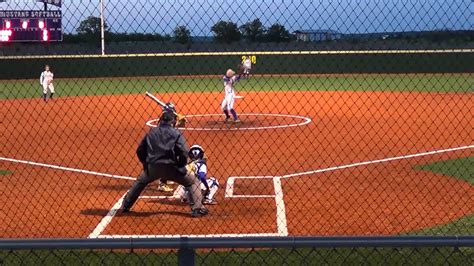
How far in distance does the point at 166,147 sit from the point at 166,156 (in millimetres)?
126

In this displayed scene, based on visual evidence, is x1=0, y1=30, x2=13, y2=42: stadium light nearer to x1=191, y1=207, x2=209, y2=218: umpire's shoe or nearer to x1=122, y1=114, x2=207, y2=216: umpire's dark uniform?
x1=122, y1=114, x2=207, y2=216: umpire's dark uniform

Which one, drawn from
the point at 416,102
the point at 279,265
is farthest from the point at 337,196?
the point at 416,102

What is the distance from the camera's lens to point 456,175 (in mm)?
11977

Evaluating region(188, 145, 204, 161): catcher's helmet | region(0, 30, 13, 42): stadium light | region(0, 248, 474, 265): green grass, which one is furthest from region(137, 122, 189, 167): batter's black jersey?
region(0, 30, 13, 42): stadium light

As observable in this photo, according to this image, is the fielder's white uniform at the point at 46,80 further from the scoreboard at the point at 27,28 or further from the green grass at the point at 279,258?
the green grass at the point at 279,258

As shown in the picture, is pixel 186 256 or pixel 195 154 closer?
pixel 186 256

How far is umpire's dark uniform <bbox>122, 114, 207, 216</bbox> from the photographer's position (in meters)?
8.97

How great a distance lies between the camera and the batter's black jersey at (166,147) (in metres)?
8.95

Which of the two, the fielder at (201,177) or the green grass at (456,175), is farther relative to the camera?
the fielder at (201,177)

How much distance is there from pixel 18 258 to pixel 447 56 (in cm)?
3148

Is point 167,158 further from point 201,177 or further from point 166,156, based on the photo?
point 201,177

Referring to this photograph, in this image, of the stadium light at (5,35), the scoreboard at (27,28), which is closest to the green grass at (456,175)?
the scoreboard at (27,28)

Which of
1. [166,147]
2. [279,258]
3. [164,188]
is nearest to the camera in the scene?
[279,258]

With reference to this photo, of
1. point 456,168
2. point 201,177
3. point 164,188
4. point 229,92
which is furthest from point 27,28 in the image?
point 456,168
